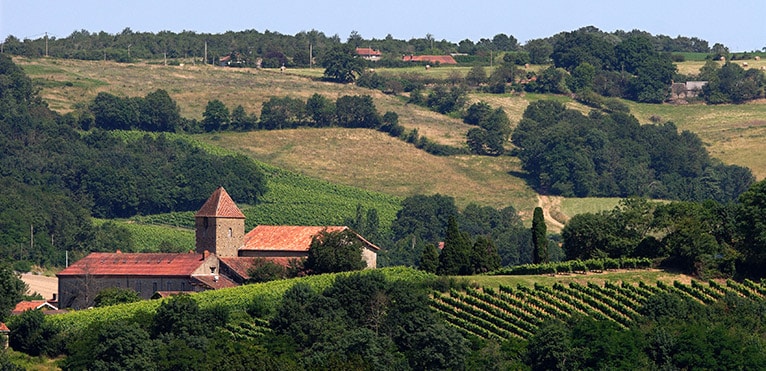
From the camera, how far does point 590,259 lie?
106m

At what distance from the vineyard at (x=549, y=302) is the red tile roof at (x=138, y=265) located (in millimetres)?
20254

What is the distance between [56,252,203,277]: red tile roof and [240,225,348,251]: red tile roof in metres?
4.42

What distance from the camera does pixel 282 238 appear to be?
11450 cm

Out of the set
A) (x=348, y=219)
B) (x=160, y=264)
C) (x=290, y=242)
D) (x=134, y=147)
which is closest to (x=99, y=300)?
(x=160, y=264)

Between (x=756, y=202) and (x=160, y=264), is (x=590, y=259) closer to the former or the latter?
(x=756, y=202)

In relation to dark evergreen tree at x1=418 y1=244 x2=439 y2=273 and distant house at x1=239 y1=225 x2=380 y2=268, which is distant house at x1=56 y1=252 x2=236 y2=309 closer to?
distant house at x1=239 y1=225 x2=380 y2=268

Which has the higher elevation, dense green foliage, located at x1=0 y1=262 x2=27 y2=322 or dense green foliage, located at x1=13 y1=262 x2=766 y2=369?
dense green foliage, located at x1=13 y1=262 x2=766 y2=369

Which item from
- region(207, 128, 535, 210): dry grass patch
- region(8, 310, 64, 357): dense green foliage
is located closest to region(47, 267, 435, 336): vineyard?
region(8, 310, 64, 357): dense green foliage

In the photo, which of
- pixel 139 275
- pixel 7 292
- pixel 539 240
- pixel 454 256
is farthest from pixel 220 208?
pixel 539 240

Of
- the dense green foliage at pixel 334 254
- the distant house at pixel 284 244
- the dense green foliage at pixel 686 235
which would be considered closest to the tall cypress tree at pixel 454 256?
the dense green foliage at pixel 334 254

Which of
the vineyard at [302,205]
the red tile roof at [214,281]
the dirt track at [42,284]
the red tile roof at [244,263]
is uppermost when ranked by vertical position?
the red tile roof at [244,263]

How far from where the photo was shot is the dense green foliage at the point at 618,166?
185m

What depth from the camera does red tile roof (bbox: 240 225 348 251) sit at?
11294 cm

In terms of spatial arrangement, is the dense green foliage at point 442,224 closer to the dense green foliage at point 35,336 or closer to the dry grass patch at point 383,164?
the dry grass patch at point 383,164
